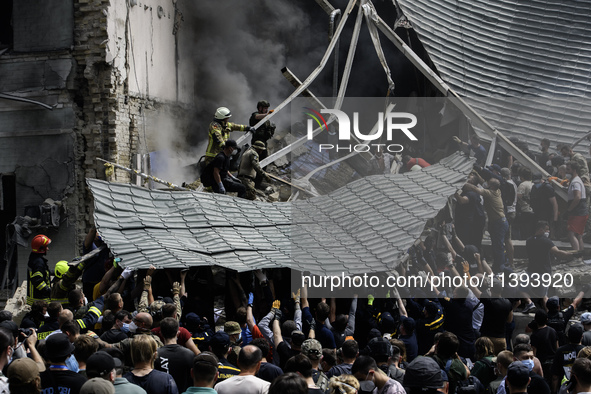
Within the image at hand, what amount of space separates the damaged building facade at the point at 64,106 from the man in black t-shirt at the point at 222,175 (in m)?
4.80

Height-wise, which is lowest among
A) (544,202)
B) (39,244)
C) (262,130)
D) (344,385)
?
(344,385)

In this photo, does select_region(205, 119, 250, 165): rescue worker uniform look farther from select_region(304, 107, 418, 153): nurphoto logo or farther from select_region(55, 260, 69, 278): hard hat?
select_region(55, 260, 69, 278): hard hat

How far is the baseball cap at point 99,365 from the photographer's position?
4969 millimetres

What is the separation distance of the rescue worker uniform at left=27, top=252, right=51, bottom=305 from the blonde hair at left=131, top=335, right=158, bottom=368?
165 inches

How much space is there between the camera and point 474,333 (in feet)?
26.2

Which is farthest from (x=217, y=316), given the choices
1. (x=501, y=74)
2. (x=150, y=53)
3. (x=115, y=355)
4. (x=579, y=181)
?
(x=150, y=53)

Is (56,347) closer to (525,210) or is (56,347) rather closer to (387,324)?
(387,324)

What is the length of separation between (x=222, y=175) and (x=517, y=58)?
6347mm

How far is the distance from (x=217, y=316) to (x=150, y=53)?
29.3ft

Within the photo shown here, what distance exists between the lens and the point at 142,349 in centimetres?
537

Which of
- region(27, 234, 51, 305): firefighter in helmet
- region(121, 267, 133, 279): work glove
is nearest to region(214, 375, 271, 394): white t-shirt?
region(121, 267, 133, 279): work glove

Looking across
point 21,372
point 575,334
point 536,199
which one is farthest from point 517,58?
point 21,372

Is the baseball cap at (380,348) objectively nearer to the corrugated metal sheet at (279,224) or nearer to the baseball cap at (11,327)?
the corrugated metal sheet at (279,224)

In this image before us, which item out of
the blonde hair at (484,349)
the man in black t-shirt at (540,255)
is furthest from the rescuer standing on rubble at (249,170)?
the blonde hair at (484,349)
